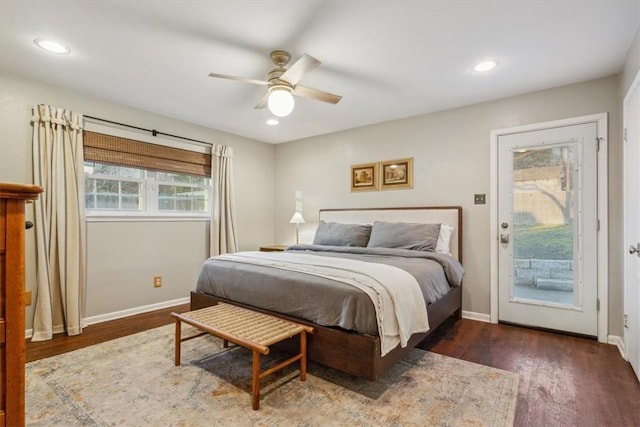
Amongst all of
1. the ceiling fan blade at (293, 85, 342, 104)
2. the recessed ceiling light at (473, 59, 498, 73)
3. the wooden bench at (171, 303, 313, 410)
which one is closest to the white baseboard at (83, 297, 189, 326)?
the wooden bench at (171, 303, 313, 410)

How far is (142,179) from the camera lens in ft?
12.4

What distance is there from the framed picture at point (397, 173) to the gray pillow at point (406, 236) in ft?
2.11

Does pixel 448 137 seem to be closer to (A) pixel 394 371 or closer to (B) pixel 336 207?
(B) pixel 336 207

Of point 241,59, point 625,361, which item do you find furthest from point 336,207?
point 625,361

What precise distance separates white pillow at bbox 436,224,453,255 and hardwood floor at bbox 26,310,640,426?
754 mm

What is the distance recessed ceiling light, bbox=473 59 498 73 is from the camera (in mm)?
2561

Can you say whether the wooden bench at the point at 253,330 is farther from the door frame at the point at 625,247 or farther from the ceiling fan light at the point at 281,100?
the door frame at the point at 625,247

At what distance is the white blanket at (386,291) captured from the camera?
187 centimetres

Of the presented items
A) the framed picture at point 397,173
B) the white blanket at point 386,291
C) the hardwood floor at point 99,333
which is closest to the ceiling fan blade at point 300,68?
the white blanket at point 386,291

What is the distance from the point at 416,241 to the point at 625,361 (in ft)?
5.81

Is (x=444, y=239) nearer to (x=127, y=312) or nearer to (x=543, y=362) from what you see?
(x=543, y=362)

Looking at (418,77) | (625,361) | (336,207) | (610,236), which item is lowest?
(625,361)

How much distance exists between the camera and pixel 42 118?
9.50 ft

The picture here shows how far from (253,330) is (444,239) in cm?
228
